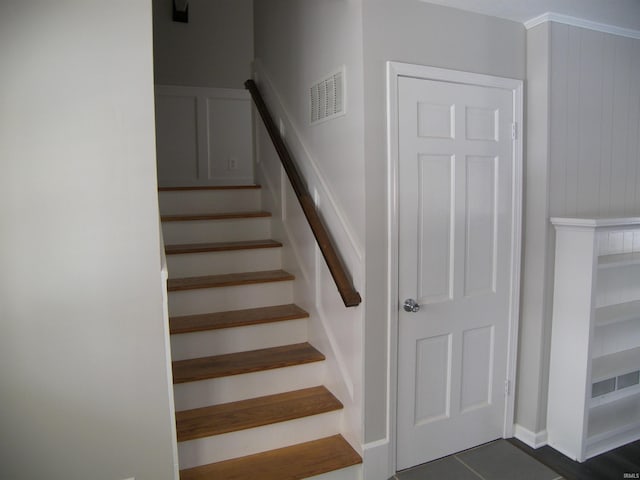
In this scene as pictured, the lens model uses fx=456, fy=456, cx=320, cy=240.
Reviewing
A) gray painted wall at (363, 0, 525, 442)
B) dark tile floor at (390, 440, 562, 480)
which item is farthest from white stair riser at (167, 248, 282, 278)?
dark tile floor at (390, 440, 562, 480)

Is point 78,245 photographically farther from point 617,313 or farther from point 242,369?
point 617,313

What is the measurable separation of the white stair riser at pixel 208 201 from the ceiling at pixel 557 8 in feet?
6.44

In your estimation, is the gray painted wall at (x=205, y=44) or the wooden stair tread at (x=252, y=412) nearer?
the wooden stair tread at (x=252, y=412)

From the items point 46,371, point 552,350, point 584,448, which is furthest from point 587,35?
point 46,371

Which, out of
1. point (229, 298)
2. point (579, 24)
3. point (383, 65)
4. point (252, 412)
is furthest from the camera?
point (229, 298)

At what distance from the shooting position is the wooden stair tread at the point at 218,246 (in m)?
2.89

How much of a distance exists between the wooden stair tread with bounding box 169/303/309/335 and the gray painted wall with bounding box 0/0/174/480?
0.64 meters

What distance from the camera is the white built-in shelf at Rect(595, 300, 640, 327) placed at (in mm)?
2475

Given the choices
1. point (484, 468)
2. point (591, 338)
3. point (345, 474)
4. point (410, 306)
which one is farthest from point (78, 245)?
point (591, 338)

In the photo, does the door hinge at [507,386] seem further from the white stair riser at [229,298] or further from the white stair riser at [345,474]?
the white stair riser at [229,298]

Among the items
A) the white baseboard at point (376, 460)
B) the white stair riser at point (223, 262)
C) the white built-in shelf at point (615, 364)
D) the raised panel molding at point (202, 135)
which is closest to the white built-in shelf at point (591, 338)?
the white built-in shelf at point (615, 364)

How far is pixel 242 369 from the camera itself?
7.77 ft

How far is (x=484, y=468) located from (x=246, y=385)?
130 cm

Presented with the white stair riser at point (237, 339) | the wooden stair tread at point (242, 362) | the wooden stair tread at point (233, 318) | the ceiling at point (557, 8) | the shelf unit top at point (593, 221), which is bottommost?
the wooden stair tread at point (242, 362)
